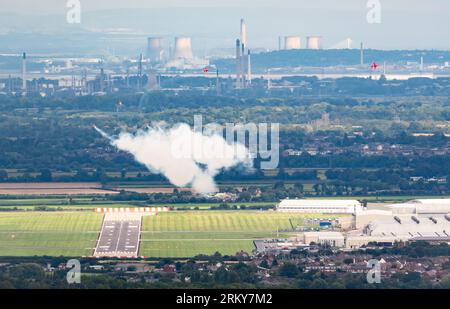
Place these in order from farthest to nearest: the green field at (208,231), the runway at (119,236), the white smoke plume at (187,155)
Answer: the white smoke plume at (187,155), the green field at (208,231), the runway at (119,236)

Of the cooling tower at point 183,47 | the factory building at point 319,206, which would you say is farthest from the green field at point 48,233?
the cooling tower at point 183,47

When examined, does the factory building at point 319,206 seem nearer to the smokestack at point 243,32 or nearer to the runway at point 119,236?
the runway at point 119,236

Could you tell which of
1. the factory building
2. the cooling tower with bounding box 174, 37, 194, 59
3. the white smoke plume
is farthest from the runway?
the cooling tower with bounding box 174, 37, 194, 59

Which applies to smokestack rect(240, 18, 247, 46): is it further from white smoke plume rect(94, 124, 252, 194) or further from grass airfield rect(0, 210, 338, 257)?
grass airfield rect(0, 210, 338, 257)

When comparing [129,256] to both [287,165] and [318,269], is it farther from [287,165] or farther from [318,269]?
[287,165]

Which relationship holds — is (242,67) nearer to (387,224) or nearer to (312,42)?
(312,42)

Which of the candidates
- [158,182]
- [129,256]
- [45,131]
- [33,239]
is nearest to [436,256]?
[129,256]
